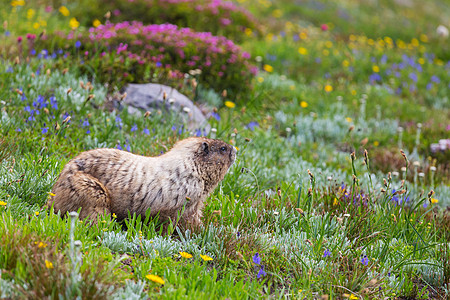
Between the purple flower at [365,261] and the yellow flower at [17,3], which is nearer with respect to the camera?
the purple flower at [365,261]

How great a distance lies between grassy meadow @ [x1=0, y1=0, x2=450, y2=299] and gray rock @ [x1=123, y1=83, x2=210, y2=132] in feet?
0.65

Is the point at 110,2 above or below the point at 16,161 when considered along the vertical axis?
above

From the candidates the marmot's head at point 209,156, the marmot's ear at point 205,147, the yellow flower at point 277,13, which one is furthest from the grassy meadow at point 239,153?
the yellow flower at point 277,13

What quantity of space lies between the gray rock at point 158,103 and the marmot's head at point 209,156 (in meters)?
A: 2.24

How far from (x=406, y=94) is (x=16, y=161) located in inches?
388

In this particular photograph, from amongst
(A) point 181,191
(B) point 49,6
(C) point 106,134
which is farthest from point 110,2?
(A) point 181,191

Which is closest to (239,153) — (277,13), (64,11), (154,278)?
(154,278)

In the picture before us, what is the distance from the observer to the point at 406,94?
11.9 m

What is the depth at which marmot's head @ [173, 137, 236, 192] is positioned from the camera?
4.78m

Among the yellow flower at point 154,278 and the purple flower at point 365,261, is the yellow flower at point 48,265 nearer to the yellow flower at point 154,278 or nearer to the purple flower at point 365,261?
the yellow flower at point 154,278

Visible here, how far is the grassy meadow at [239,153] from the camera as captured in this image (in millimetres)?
3859

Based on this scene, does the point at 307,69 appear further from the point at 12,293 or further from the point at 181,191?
the point at 12,293

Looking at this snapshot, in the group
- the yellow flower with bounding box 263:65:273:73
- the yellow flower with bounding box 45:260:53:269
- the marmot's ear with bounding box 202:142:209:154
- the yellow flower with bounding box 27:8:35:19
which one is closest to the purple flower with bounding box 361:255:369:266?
the marmot's ear with bounding box 202:142:209:154

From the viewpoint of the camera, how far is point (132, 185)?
446 centimetres
